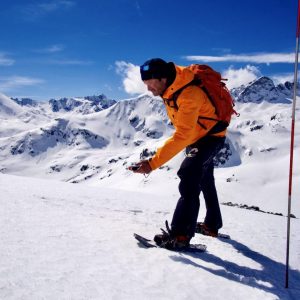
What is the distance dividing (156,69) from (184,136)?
1.06 metres

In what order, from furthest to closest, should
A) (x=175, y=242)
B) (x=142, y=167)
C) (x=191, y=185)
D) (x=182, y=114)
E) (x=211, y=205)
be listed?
(x=211, y=205) < (x=191, y=185) < (x=175, y=242) < (x=142, y=167) < (x=182, y=114)

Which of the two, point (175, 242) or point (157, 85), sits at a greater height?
point (157, 85)

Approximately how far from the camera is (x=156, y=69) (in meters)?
5.64

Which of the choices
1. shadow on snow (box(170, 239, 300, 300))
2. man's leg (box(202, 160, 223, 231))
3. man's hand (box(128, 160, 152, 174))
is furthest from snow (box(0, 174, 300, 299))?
man's hand (box(128, 160, 152, 174))

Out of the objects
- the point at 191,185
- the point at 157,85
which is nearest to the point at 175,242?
the point at 191,185

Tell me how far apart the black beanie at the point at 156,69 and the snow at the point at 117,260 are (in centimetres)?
249

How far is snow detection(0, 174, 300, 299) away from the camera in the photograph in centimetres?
390

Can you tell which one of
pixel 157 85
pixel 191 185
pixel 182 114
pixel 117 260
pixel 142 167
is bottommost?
pixel 117 260

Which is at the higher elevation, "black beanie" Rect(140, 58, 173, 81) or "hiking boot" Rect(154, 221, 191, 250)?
"black beanie" Rect(140, 58, 173, 81)

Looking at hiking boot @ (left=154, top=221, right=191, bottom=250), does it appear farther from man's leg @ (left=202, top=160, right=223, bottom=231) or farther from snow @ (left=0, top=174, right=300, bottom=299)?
man's leg @ (left=202, top=160, right=223, bottom=231)

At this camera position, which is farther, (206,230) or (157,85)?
(206,230)

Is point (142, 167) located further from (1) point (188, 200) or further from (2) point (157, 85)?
(2) point (157, 85)

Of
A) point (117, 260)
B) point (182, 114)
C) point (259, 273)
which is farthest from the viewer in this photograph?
point (182, 114)

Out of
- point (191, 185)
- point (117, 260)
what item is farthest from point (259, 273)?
point (117, 260)
